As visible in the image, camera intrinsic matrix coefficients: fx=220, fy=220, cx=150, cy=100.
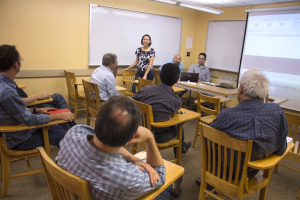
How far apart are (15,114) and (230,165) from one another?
1.64 metres

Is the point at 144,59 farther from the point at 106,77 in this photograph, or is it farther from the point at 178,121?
the point at 178,121

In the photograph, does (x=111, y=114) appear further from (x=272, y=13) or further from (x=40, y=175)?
(x=272, y=13)

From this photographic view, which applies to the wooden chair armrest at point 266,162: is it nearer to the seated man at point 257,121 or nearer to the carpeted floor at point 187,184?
the seated man at point 257,121

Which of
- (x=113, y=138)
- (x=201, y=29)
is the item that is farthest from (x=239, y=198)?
(x=201, y=29)

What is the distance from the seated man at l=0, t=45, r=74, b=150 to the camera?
171 cm

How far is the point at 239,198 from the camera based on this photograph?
149 centimetres

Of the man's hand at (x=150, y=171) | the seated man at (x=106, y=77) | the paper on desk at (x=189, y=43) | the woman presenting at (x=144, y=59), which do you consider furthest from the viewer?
the paper on desk at (x=189, y=43)

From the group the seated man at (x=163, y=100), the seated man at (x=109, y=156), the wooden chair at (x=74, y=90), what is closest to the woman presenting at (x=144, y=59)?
the wooden chair at (x=74, y=90)

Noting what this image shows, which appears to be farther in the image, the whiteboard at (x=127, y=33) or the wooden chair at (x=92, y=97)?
the whiteboard at (x=127, y=33)

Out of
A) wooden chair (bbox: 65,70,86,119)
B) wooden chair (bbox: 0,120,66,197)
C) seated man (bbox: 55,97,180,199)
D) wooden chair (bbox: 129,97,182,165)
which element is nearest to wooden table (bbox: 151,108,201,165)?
wooden chair (bbox: 129,97,182,165)

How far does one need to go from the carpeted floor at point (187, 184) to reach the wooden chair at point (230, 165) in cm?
52

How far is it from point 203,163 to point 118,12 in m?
4.01

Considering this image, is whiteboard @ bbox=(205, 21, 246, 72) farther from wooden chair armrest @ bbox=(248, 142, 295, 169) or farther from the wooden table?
wooden chair armrest @ bbox=(248, 142, 295, 169)

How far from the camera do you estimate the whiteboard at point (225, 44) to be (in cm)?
546
